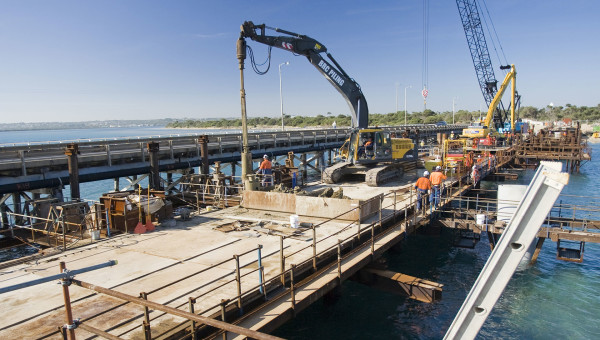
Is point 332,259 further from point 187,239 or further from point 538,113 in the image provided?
point 538,113

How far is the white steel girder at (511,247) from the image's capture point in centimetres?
390

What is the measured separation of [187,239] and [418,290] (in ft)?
22.1

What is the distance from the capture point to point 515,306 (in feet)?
39.8

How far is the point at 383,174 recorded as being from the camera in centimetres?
2083

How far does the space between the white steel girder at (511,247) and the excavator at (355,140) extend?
15.5m

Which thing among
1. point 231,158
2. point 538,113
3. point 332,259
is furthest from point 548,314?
point 538,113

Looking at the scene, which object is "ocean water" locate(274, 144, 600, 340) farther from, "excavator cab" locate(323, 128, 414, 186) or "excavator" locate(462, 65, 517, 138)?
"excavator" locate(462, 65, 517, 138)

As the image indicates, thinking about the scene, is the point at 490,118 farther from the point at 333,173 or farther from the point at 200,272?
the point at 200,272

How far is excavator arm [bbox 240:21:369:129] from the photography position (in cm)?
1946

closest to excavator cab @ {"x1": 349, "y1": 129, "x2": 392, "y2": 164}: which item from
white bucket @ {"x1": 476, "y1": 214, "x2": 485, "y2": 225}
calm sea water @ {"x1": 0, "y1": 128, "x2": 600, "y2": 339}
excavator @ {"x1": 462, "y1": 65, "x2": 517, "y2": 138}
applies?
calm sea water @ {"x1": 0, "y1": 128, "x2": 600, "y2": 339}

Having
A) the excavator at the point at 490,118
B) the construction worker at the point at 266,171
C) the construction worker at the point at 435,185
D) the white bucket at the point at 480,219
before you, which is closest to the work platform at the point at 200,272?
→ the construction worker at the point at 435,185

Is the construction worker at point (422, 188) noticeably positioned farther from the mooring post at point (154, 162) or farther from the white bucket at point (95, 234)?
the mooring post at point (154, 162)

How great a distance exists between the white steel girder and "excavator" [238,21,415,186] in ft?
50.8

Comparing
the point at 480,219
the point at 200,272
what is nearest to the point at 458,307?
the point at 480,219
